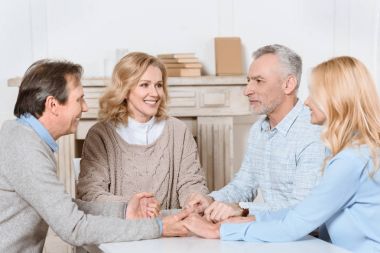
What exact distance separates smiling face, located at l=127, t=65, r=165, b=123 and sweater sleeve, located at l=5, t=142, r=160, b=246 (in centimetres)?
106

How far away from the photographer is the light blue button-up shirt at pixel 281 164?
2.90 meters

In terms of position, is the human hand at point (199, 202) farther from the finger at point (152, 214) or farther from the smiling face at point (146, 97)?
the smiling face at point (146, 97)

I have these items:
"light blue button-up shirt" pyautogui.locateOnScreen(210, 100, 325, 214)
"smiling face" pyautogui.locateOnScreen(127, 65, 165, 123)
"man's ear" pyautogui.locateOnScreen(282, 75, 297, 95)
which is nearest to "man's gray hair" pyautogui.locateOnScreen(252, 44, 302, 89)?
"man's ear" pyautogui.locateOnScreen(282, 75, 297, 95)

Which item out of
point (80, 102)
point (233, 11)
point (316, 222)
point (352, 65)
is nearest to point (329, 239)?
point (316, 222)

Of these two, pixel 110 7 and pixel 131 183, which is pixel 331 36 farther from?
pixel 131 183

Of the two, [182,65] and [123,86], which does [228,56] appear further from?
[123,86]

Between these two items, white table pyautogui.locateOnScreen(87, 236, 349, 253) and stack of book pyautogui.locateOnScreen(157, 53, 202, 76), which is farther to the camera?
stack of book pyautogui.locateOnScreen(157, 53, 202, 76)

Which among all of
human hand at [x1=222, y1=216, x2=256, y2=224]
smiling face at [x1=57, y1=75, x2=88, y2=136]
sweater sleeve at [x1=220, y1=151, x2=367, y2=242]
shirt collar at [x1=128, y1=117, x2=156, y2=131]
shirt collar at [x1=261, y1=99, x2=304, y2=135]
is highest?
smiling face at [x1=57, y1=75, x2=88, y2=136]

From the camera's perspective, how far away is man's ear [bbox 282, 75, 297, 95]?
3.20 metres

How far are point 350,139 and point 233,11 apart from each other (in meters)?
3.12

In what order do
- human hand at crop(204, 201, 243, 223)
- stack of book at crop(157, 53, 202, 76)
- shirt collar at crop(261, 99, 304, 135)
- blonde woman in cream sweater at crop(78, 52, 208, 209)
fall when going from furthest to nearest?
stack of book at crop(157, 53, 202, 76)
blonde woman in cream sweater at crop(78, 52, 208, 209)
shirt collar at crop(261, 99, 304, 135)
human hand at crop(204, 201, 243, 223)

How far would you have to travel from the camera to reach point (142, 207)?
279cm

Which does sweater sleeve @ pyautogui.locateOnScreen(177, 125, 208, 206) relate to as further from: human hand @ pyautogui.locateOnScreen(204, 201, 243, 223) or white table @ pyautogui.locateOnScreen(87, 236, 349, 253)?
white table @ pyautogui.locateOnScreen(87, 236, 349, 253)

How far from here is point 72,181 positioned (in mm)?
4836
